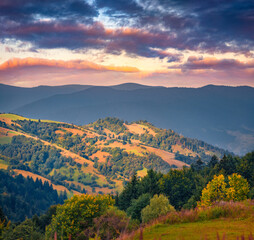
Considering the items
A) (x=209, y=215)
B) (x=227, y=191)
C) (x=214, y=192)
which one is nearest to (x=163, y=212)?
(x=214, y=192)

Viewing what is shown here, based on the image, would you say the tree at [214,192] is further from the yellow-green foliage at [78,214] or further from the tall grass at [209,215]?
the tall grass at [209,215]

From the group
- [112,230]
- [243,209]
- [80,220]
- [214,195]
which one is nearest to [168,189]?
[214,195]

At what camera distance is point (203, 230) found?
16.0 metres

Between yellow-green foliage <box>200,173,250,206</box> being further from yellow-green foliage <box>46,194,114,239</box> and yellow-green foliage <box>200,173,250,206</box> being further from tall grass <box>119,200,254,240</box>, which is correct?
tall grass <box>119,200,254,240</box>

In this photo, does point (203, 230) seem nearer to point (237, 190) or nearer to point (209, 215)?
point (209, 215)

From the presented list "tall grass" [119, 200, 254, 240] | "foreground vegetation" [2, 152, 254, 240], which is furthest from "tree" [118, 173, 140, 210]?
"tall grass" [119, 200, 254, 240]

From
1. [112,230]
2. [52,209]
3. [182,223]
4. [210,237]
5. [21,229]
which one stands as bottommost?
[52,209]

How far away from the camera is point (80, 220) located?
164 feet

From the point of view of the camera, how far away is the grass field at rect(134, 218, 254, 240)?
48.5ft

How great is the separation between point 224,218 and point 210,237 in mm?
5013

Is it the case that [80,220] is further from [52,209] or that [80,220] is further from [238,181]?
[52,209]

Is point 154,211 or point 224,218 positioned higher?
point 224,218

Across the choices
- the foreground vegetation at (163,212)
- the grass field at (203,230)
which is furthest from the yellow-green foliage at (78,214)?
the grass field at (203,230)

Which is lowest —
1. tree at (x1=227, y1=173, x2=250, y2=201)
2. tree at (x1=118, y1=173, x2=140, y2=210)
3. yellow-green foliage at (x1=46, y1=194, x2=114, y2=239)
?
tree at (x1=118, y1=173, x2=140, y2=210)
